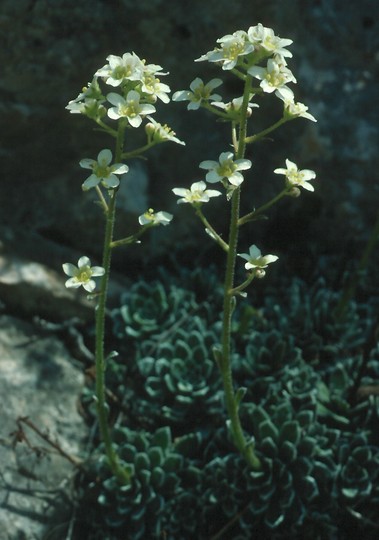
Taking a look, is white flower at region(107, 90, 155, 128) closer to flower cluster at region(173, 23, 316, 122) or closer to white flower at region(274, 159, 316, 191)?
flower cluster at region(173, 23, 316, 122)

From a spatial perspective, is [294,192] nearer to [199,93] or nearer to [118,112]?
[199,93]

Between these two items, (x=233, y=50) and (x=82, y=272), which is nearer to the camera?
(x=233, y=50)

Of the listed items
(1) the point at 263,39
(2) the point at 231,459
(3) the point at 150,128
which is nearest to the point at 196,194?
(3) the point at 150,128

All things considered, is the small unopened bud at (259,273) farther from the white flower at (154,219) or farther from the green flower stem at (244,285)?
the white flower at (154,219)

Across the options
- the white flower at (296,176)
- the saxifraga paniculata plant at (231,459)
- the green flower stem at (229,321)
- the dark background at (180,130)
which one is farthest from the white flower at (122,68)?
the dark background at (180,130)

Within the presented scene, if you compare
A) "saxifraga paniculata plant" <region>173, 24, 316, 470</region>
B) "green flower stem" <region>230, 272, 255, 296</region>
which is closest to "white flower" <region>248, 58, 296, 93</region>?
"saxifraga paniculata plant" <region>173, 24, 316, 470</region>

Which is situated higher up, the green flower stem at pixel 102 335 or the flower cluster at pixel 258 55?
the flower cluster at pixel 258 55
